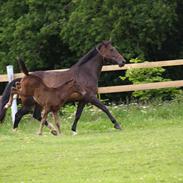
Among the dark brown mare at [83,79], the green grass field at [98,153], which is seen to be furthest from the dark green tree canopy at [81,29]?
the dark brown mare at [83,79]

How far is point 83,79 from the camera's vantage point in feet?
52.1

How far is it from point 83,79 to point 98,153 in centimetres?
464

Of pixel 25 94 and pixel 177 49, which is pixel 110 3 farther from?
pixel 25 94

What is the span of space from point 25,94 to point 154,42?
560 inches

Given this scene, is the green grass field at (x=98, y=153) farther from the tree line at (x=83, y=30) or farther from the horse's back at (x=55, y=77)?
the tree line at (x=83, y=30)

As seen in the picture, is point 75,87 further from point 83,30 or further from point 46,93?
point 83,30

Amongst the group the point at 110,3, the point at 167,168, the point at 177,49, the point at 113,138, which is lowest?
the point at 177,49

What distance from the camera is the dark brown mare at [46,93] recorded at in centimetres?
1488

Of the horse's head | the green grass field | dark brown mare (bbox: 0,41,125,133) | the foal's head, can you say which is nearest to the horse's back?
dark brown mare (bbox: 0,41,125,133)

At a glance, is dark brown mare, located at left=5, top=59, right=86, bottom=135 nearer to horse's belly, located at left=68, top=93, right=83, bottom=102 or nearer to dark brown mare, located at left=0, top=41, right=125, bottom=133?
horse's belly, located at left=68, top=93, right=83, bottom=102

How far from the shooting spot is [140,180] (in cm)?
888

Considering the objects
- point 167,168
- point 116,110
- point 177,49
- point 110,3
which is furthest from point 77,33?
point 167,168

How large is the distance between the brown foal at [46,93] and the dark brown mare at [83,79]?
31 centimetres

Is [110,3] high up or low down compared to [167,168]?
Result: down
